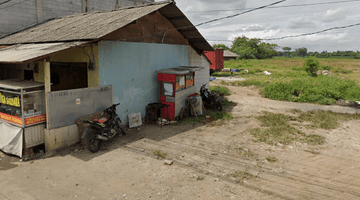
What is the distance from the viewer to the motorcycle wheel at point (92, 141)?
7230 millimetres

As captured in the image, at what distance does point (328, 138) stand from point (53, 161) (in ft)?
30.1

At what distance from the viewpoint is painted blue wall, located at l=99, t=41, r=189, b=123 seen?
8.88 meters

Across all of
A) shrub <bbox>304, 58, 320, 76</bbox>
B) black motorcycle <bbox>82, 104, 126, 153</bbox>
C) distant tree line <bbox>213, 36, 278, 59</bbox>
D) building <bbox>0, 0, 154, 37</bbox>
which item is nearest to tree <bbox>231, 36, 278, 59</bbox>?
distant tree line <bbox>213, 36, 278, 59</bbox>

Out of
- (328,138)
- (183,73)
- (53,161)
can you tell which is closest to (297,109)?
(328,138)

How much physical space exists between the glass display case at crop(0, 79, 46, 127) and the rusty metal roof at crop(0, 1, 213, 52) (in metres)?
2.12

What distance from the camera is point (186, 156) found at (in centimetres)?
716

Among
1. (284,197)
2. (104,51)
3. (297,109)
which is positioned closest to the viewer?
(284,197)

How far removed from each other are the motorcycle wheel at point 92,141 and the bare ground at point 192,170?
0.20 m

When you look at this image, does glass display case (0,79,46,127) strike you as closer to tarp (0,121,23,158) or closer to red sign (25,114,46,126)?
red sign (25,114,46,126)

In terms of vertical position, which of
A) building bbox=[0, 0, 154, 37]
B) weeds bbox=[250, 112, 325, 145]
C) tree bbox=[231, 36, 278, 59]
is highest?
tree bbox=[231, 36, 278, 59]

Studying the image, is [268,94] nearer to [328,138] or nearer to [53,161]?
[328,138]

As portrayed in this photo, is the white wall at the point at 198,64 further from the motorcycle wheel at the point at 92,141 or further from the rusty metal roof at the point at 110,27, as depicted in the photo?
the motorcycle wheel at the point at 92,141

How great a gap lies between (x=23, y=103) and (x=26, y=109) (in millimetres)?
190

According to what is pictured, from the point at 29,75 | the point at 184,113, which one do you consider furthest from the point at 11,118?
the point at 184,113
